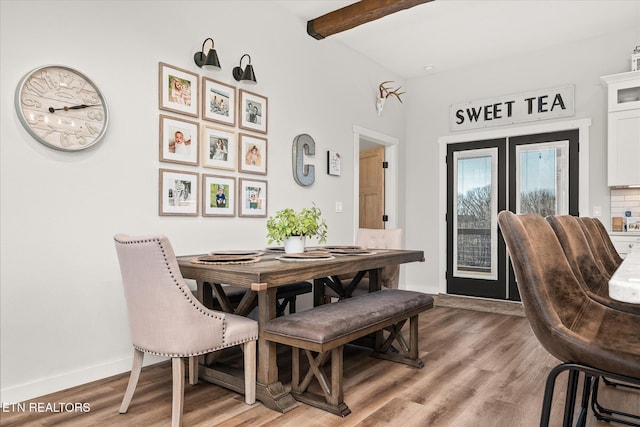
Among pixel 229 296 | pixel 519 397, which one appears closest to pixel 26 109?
pixel 229 296

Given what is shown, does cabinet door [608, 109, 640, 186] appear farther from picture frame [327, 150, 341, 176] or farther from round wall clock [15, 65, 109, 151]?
round wall clock [15, 65, 109, 151]

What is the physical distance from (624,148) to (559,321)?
13.2 ft

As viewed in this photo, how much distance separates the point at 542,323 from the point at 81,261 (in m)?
2.51

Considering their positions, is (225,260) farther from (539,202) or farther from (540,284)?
(539,202)

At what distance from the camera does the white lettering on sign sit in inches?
190

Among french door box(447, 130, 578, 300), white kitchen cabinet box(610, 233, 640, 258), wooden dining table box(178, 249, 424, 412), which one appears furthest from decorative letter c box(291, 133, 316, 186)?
white kitchen cabinet box(610, 233, 640, 258)

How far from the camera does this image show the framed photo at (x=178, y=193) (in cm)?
303

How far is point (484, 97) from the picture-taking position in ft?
17.7

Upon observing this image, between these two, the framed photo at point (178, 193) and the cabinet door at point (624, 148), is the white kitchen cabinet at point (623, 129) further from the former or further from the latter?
the framed photo at point (178, 193)

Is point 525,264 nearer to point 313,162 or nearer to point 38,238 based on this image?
point 38,238

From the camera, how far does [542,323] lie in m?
1.16

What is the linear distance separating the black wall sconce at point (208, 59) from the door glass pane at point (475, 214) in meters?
3.55

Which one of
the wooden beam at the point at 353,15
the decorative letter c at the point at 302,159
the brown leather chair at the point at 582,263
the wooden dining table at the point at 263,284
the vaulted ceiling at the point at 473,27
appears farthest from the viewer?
the decorative letter c at the point at 302,159

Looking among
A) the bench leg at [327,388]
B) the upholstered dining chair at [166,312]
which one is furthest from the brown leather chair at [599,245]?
the upholstered dining chair at [166,312]
